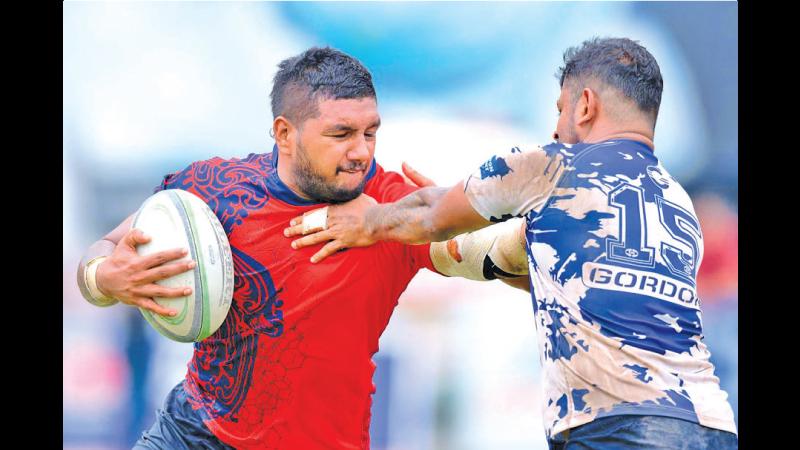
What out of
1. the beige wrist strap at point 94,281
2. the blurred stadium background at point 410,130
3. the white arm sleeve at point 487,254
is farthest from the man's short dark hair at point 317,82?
the blurred stadium background at point 410,130

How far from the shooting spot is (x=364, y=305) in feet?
11.2

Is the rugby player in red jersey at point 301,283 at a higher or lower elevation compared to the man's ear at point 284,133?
lower

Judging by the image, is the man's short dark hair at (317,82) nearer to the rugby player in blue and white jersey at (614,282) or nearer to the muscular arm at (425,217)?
the muscular arm at (425,217)

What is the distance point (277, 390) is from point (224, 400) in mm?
233

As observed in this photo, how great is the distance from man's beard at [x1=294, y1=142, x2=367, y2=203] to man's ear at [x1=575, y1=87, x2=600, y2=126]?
2.77 feet

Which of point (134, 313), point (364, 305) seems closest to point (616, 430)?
point (364, 305)

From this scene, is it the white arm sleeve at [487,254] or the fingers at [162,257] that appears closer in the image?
the fingers at [162,257]

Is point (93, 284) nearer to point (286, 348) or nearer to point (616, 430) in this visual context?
point (286, 348)

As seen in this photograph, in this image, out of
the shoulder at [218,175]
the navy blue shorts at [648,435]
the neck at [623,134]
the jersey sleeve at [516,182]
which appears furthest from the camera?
the shoulder at [218,175]

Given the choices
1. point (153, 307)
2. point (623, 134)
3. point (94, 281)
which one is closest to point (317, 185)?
point (153, 307)

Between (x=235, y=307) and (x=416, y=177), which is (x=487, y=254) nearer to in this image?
(x=416, y=177)

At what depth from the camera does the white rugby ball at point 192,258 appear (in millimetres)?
3254

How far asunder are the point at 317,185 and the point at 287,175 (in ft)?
0.58

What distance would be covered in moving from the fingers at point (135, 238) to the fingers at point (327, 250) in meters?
0.61
